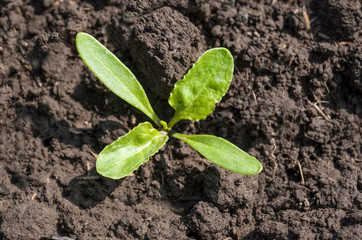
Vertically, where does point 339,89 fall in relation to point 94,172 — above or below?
above

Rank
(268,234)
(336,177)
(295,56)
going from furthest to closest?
1. (295,56)
2. (336,177)
3. (268,234)

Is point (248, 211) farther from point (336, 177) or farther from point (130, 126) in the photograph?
point (130, 126)

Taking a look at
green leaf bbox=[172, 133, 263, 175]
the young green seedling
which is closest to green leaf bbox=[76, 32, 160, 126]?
the young green seedling

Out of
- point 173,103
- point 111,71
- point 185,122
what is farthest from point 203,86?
point 111,71

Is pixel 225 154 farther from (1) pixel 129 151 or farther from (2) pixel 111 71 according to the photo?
(2) pixel 111 71

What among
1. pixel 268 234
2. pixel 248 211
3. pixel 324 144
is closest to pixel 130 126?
pixel 248 211

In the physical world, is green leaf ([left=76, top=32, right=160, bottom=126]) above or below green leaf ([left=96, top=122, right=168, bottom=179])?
above

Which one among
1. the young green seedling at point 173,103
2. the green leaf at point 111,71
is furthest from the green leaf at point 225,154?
the green leaf at point 111,71

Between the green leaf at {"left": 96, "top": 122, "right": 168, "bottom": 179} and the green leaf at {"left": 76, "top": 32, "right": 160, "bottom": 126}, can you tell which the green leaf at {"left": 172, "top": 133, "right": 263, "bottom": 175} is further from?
the green leaf at {"left": 76, "top": 32, "right": 160, "bottom": 126}
